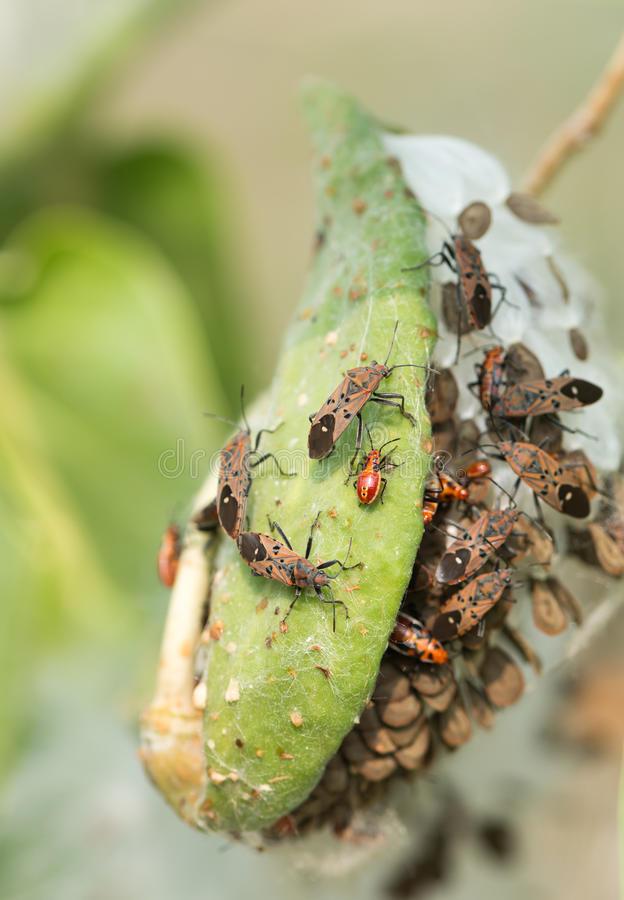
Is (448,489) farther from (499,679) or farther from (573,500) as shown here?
(499,679)

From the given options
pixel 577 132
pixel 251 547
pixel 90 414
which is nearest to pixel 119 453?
pixel 90 414

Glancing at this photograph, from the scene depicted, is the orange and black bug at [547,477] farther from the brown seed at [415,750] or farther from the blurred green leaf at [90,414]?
the blurred green leaf at [90,414]

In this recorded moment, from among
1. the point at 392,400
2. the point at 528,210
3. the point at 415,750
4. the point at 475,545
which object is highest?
the point at 528,210

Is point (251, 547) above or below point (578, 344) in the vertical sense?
below

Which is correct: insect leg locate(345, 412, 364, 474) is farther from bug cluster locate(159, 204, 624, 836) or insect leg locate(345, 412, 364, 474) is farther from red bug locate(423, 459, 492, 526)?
red bug locate(423, 459, 492, 526)

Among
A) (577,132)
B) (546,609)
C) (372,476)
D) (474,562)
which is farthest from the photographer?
(577,132)

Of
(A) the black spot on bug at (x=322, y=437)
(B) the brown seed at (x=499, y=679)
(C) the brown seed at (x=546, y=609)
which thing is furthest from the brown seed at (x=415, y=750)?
(A) the black spot on bug at (x=322, y=437)

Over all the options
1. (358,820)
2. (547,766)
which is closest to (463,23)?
(547,766)

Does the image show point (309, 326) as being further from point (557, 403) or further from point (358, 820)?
point (358, 820)
